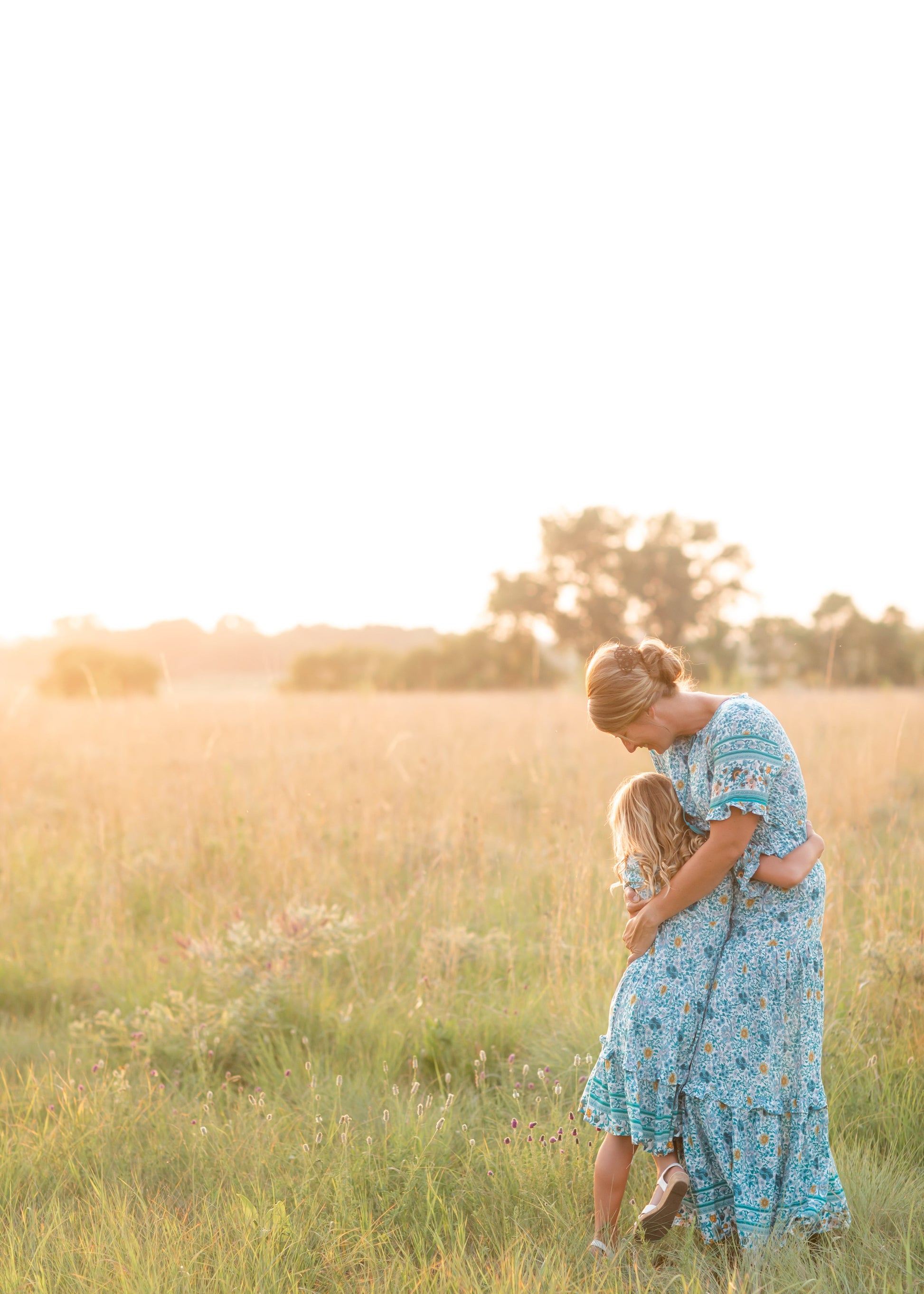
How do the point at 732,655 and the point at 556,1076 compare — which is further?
the point at 732,655

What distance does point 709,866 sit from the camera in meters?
2.47

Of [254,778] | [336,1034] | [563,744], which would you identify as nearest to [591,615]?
[563,744]

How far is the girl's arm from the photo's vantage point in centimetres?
252

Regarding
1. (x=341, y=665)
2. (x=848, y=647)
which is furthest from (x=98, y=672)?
(x=848, y=647)

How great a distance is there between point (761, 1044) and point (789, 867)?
485mm

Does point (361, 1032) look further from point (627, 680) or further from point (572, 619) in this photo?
point (572, 619)

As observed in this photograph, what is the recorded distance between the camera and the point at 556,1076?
11.5 ft

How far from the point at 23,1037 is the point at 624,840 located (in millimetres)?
3085

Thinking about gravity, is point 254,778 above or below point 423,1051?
above

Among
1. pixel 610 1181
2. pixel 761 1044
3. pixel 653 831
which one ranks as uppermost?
pixel 653 831

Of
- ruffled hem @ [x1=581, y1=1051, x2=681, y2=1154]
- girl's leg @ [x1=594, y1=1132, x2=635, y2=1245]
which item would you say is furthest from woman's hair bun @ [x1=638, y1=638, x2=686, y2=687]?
girl's leg @ [x1=594, y1=1132, x2=635, y2=1245]

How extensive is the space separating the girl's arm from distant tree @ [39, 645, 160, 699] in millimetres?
28918

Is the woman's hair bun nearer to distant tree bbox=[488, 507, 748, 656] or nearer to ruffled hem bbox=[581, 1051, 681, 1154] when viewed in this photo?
ruffled hem bbox=[581, 1051, 681, 1154]

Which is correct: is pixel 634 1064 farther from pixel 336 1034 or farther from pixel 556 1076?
pixel 336 1034
